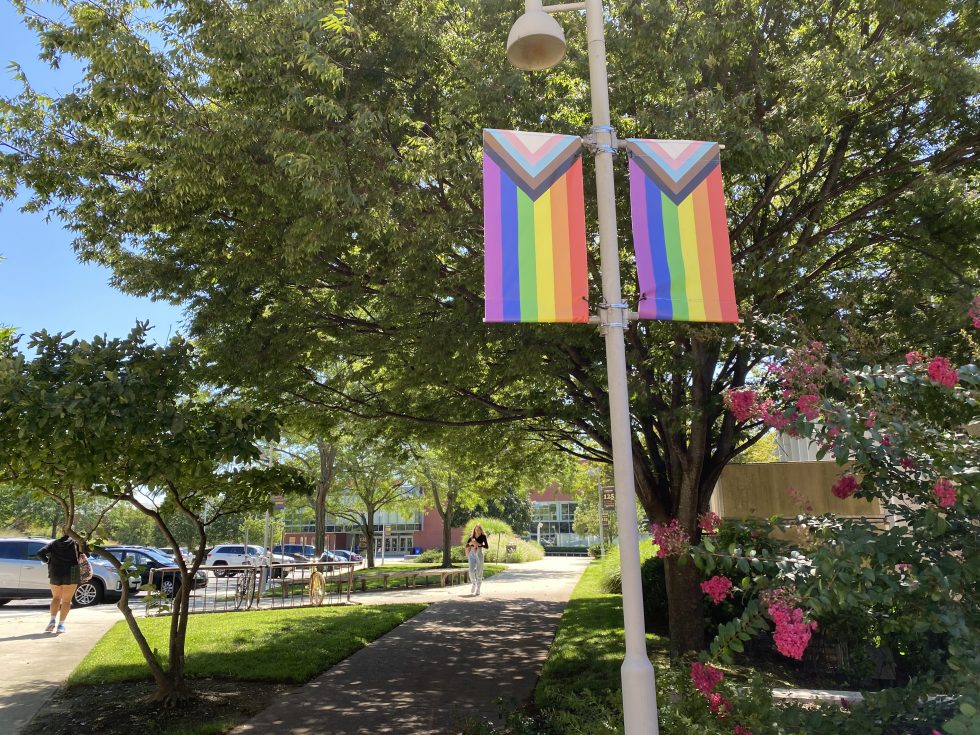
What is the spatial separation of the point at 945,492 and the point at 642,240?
6.16 ft

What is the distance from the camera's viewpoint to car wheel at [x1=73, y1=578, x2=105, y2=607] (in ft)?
60.1

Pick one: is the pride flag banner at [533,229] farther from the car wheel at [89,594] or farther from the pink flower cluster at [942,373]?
the car wheel at [89,594]

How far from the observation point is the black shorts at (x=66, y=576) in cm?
1202

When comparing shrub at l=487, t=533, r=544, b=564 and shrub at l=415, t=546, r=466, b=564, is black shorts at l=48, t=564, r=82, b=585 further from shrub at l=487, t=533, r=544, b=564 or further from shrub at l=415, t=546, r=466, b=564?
shrub at l=415, t=546, r=466, b=564

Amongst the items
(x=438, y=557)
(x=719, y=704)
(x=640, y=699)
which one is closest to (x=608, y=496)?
(x=719, y=704)

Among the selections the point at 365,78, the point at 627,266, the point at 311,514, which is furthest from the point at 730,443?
the point at 311,514

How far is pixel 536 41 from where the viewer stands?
4.20 meters

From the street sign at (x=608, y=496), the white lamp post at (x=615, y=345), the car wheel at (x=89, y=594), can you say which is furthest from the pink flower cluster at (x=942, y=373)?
the car wheel at (x=89, y=594)

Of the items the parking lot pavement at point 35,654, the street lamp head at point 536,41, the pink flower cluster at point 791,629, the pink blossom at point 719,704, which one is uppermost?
the street lamp head at point 536,41

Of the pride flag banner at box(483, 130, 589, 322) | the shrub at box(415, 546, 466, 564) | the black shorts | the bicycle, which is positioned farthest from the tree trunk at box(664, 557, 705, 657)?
the shrub at box(415, 546, 466, 564)

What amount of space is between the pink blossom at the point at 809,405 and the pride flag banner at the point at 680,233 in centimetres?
58

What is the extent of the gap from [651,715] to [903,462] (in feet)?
5.75

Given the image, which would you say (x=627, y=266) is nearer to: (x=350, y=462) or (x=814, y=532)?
(x=814, y=532)

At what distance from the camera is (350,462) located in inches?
1226
